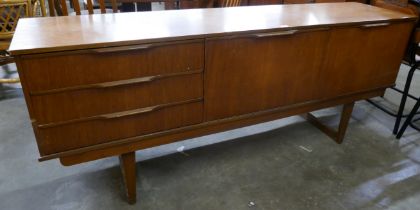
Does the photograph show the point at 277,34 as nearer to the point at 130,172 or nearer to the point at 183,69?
the point at 183,69

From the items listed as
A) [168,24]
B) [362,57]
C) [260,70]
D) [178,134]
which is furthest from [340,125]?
[168,24]

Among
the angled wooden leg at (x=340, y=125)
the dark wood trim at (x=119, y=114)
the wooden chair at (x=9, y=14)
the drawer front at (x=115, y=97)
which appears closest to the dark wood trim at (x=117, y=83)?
the drawer front at (x=115, y=97)

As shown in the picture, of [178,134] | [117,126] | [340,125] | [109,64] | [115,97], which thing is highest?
[109,64]

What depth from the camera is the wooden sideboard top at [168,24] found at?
111 centimetres

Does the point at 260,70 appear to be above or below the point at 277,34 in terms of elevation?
below

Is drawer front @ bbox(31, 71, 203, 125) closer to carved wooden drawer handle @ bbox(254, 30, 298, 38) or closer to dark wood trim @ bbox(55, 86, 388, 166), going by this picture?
dark wood trim @ bbox(55, 86, 388, 166)

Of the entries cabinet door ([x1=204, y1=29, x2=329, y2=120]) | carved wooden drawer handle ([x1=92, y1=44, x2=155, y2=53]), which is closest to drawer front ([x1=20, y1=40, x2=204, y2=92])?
carved wooden drawer handle ([x1=92, y1=44, x2=155, y2=53])

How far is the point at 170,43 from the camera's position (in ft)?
3.99

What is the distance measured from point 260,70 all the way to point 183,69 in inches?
14.9

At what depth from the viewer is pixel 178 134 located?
1.43 m

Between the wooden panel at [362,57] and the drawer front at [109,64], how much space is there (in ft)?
2.46

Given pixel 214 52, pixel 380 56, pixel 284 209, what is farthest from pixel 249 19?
pixel 284 209

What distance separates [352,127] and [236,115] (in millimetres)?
1201

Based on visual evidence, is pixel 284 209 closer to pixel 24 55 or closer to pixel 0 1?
pixel 24 55
